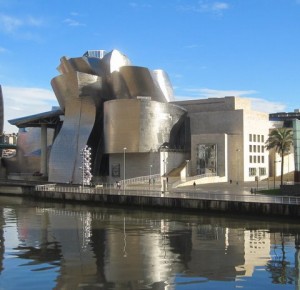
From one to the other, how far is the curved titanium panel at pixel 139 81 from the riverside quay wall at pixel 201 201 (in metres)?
24.5

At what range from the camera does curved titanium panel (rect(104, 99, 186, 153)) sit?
6459 centimetres

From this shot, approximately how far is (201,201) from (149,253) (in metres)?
17.2

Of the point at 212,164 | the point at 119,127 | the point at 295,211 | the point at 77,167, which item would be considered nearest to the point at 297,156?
the point at 295,211

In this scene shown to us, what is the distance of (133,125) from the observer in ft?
212

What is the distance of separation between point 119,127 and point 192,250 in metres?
44.9

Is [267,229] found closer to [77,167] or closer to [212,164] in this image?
[212,164]

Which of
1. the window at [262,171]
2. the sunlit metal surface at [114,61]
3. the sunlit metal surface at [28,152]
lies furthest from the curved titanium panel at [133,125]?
the sunlit metal surface at [28,152]

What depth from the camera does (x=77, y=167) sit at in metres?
67.1

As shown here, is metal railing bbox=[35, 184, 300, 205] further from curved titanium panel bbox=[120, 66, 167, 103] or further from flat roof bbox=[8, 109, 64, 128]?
flat roof bbox=[8, 109, 64, 128]

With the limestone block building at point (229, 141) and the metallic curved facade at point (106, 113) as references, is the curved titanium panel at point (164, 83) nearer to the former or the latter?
the metallic curved facade at point (106, 113)

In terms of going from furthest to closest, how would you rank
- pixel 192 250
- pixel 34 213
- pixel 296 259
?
pixel 34 213 → pixel 192 250 → pixel 296 259

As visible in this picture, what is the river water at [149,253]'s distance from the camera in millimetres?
15602

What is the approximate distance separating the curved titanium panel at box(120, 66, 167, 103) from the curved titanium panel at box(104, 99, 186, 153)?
4.51 m

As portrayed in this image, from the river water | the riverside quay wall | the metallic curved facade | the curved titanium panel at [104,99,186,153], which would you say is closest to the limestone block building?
the metallic curved facade
